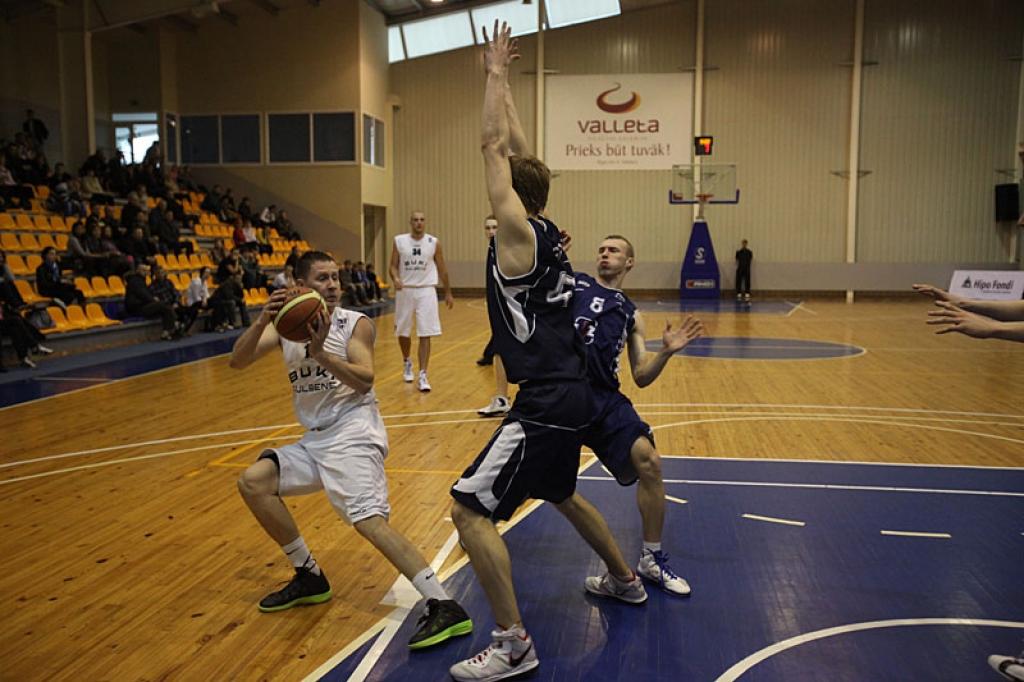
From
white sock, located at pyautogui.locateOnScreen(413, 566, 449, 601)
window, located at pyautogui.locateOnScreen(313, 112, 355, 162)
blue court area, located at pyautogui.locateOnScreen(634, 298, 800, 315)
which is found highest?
window, located at pyautogui.locateOnScreen(313, 112, 355, 162)

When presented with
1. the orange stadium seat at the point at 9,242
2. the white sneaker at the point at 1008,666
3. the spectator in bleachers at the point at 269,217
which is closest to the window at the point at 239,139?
the spectator in bleachers at the point at 269,217

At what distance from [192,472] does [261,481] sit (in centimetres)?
259

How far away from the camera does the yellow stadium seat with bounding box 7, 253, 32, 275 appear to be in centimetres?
1262

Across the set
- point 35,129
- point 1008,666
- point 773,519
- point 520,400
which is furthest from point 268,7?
point 1008,666

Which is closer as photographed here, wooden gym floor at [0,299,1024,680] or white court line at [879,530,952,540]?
wooden gym floor at [0,299,1024,680]

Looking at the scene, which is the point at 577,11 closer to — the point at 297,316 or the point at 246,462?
the point at 246,462

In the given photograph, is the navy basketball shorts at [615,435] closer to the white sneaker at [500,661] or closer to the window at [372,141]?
the white sneaker at [500,661]

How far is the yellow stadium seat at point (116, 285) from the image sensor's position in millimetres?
13688

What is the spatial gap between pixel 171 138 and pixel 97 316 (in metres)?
12.1

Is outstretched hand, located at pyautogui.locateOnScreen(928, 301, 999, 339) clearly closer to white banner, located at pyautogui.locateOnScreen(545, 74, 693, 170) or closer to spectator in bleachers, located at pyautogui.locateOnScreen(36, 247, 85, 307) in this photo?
spectator in bleachers, located at pyautogui.locateOnScreen(36, 247, 85, 307)

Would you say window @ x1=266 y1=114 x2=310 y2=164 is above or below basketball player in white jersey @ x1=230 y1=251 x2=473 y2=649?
above

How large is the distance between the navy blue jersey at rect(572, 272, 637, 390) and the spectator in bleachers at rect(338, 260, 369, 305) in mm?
16252

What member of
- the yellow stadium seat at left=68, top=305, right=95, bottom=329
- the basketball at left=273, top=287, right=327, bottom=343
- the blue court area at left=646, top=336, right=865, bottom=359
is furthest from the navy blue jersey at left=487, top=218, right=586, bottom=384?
the yellow stadium seat at left=68, top=305, right=95, bottom=329

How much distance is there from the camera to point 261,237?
2073 cm
